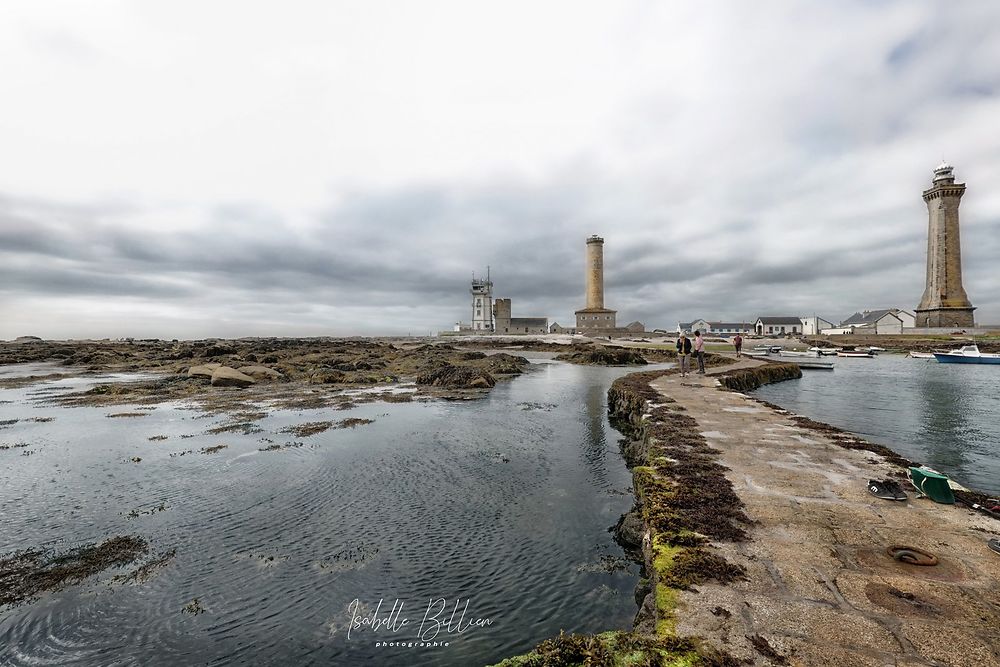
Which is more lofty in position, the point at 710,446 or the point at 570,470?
the point at 710,446

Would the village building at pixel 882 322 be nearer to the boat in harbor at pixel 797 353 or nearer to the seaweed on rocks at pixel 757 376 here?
the boat in harbor at pixel 797 353

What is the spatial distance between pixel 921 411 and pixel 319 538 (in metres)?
23.8

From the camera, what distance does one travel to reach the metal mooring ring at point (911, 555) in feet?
14.1

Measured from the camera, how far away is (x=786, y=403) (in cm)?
2112

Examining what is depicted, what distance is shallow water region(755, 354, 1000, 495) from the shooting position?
38.1ft

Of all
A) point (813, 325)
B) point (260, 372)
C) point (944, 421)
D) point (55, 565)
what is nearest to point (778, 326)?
point (813, 325)

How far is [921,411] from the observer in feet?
61.0

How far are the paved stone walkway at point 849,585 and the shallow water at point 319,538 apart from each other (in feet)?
6.31

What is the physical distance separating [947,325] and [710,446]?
300 feet

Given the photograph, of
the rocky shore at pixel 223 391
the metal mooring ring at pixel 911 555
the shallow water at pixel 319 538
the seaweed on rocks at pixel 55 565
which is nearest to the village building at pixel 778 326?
the rocky shore at pixel 223 391

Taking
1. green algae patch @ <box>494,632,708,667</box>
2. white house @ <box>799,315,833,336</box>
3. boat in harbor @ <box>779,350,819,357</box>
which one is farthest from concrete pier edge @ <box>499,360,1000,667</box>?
white house @ <box>799,315,833,336</box>

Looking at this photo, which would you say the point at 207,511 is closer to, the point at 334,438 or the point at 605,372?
the point at 334,438

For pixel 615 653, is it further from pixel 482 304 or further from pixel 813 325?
pixel 813 325

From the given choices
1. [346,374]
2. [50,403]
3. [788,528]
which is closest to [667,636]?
[788,528]
